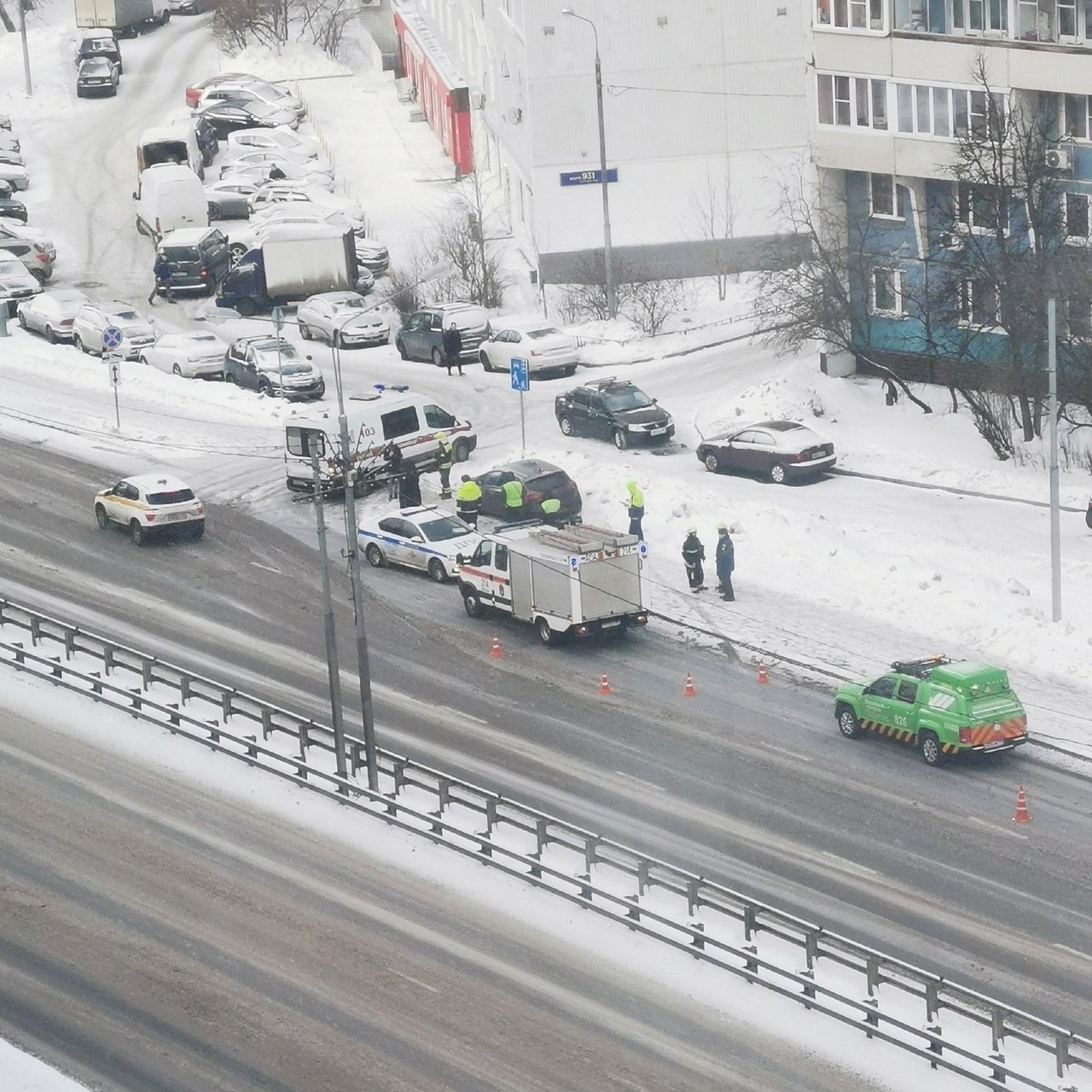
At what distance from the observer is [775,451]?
4428 centimetres

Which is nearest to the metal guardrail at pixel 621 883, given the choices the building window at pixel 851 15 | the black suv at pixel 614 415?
the black suv at pixel 614 415

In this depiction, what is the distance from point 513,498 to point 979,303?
12889 mm

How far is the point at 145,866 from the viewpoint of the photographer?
27922 mm

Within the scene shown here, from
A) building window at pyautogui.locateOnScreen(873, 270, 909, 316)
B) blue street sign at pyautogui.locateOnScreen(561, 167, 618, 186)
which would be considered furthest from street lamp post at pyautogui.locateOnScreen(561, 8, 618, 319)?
building window at pyautogui.locateOnScreen(873, 270, 909, 316)

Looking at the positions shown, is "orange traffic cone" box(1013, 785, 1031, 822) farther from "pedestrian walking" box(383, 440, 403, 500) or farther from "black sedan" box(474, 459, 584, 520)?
"pedestrian walking" box(383, 440, 403, 500)

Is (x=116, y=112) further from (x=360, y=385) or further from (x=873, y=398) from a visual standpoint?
(x=873, y=398)

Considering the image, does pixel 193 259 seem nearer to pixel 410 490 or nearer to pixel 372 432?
pixel 372 432

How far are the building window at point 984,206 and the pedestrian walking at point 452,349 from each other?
1282cm

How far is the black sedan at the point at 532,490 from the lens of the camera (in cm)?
4212

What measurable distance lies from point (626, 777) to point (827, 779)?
2827 millimetres

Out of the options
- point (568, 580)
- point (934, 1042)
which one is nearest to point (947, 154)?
point (568, 580)

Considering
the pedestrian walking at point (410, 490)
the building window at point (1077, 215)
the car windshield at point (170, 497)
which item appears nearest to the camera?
the car windshield at point (170, 497)

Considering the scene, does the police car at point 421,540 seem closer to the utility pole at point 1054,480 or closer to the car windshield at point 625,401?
the car windshield at point 625,401

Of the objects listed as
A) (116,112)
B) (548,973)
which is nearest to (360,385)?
(548,973)
